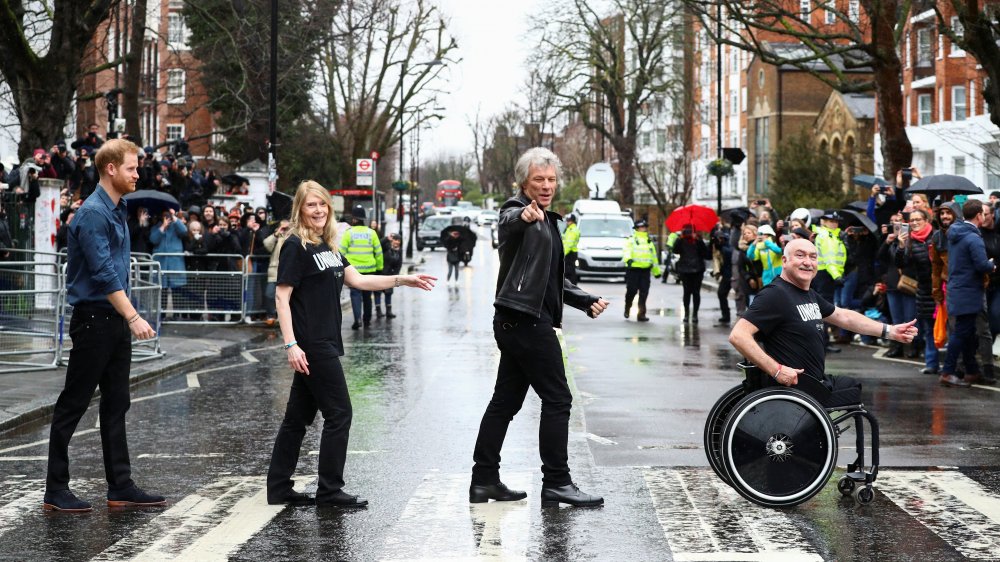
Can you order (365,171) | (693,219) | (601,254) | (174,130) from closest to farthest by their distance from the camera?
(693,219), (601,254), (365,171), (174,130)

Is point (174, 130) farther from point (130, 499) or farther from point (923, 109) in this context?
point (130, 499)

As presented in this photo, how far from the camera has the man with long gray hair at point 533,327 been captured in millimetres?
7094

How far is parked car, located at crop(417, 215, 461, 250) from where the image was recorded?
2717 inches

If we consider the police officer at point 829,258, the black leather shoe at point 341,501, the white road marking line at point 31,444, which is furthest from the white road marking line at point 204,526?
the police officer at point 829,258

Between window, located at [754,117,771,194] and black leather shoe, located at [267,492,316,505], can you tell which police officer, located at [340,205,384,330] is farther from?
window, located at [754,117,771,194]

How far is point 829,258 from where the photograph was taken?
17.7 m

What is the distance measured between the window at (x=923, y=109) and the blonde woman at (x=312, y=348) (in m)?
55.9

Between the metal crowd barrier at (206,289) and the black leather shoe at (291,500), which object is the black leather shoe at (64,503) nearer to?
the black leather shoe at (291,500)

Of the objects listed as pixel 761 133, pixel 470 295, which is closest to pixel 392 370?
pixel 470 295

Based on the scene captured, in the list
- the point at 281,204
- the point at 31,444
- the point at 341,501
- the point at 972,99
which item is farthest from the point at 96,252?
the point at 972,99

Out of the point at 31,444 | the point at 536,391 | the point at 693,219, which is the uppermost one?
the point at 693,219

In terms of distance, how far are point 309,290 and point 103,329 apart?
1.14 meters

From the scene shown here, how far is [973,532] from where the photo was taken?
6.55 m

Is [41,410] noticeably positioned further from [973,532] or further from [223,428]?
[973,532]
